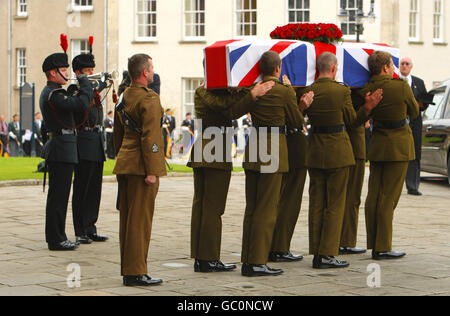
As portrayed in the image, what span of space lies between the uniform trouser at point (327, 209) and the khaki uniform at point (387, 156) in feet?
2.25

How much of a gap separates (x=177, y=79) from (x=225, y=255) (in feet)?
93.5

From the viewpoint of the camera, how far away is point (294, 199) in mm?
8906

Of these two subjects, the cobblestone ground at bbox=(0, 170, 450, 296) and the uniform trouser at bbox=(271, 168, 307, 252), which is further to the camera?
the uniform trouser at bbox=(271, 168, 307, 252)

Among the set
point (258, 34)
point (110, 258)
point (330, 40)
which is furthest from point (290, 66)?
point (258, 34)

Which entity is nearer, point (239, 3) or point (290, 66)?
point (290, 66)

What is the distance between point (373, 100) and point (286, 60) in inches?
36.5

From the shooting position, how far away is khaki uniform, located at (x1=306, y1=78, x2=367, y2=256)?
8422mm

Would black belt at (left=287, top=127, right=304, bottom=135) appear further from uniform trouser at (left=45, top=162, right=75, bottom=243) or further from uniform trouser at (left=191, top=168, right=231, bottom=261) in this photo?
uniform trouser at (left=45, top=162, right=75, bottom=243)

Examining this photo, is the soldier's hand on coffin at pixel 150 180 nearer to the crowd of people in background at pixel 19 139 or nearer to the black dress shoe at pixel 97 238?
the black dress shoe at pixel 97 238

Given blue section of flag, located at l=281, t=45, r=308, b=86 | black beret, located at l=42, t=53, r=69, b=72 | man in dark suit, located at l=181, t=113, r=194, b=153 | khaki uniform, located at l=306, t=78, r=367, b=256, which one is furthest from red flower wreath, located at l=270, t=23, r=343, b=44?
man in dark suit, located at l=181, t=113, r=194, b=153

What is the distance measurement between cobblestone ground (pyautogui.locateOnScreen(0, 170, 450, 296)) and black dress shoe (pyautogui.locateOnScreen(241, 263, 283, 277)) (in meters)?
0.09

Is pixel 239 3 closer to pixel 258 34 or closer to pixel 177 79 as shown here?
pixel 258 34

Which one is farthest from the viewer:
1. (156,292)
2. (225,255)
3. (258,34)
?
(258,34)

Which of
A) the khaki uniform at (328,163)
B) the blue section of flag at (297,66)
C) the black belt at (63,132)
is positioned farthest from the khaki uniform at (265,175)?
the black belt at (63,132)
